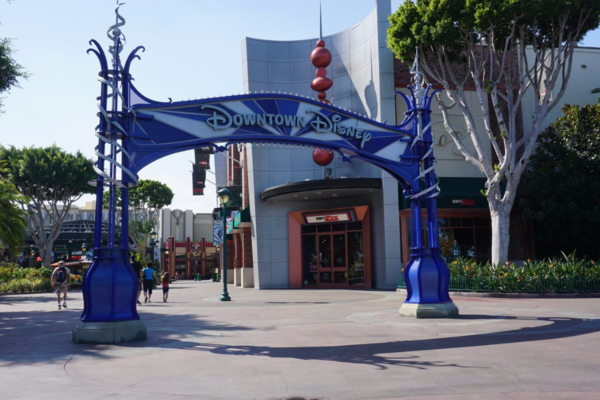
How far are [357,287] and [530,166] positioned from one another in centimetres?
1140

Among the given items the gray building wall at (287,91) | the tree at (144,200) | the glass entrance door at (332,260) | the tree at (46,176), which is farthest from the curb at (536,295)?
the tree at (144,200)

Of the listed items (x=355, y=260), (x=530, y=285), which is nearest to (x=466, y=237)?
(x=355, y=260)

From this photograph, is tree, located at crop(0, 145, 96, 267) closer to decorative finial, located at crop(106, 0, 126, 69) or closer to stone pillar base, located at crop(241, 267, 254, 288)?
stone pillar base, located at crop(241, 267, 254, 288)

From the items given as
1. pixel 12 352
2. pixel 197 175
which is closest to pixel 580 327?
pixel 12 352

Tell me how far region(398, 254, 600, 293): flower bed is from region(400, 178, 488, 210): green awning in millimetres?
6022

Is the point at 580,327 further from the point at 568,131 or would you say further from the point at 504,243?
the point at 568,131

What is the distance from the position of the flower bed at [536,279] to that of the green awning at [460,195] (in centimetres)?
602

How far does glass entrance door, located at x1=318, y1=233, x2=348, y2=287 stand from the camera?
30547 millimetres

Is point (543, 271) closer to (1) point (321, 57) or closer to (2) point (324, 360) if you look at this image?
(2) point (324, 360)

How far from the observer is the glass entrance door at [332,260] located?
30547mm

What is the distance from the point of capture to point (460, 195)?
→ 2716cm

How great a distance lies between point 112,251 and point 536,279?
626 inches

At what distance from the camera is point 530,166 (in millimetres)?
28641

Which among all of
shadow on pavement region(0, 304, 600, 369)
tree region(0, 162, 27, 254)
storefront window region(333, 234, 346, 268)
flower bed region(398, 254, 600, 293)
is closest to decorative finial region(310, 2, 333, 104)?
storefront window region(333, 234, 346, 268)
